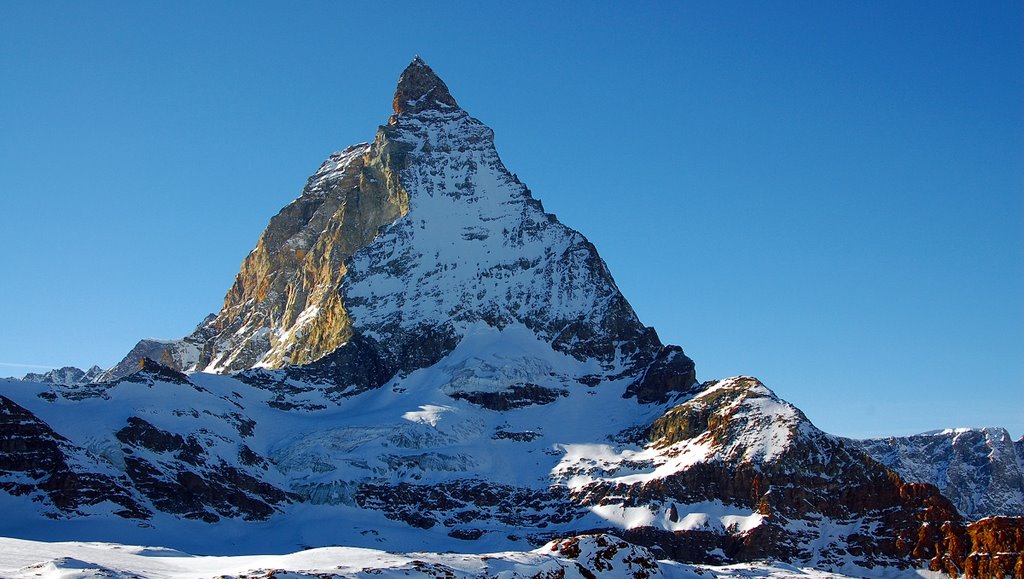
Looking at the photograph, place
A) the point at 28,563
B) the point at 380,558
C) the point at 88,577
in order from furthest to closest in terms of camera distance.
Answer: the point at 380,558 < the point at 28,563 < the point at 88,577

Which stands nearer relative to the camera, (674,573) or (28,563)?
(28,563)

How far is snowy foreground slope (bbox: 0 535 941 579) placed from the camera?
12631 cm

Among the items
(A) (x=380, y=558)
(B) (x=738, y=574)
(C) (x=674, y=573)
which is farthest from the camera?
(B) (x=738, y=574)

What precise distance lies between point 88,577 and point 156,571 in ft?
38.4

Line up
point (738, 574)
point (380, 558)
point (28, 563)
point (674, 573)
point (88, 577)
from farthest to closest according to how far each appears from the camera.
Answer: point (738, 574) → point (674, 573) → point (380, 558) → point (28, 563) → point (88, 577)

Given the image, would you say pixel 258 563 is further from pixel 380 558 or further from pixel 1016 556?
pixel 1016 556

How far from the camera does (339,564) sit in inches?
5271

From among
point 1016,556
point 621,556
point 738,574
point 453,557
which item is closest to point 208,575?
point 453,557

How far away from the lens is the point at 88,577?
399 feet

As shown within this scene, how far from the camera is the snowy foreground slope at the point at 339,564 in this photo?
126312 millimetres

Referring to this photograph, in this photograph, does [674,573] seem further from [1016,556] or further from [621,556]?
[1016,556]

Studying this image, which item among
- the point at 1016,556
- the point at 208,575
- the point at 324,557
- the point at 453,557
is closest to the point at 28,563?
the point at 208,575

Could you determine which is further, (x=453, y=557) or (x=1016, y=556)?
(x=1016, y=556)

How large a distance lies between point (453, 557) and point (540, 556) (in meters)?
10.9
